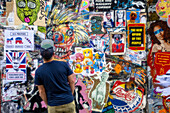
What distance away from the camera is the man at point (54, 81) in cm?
280

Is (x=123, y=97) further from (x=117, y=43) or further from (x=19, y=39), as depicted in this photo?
(x=19, y=39)

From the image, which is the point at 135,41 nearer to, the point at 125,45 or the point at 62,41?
the point at 125,45

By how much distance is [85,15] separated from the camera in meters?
4.25

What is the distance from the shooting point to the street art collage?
166 inches

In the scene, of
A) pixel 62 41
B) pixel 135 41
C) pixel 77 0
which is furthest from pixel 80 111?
pixel 77 0

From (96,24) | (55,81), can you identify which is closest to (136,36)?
(96,24)

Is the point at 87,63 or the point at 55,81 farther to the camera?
the point at 87,63

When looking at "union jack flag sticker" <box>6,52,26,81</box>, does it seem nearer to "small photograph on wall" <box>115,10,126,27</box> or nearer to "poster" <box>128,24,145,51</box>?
"small photograph on wall" <box>115,10,126,27</box>

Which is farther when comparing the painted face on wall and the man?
the painted face on wall

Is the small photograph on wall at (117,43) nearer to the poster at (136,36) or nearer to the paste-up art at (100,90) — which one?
the poster at (136,36)

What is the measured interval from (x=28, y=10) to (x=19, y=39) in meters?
0.65

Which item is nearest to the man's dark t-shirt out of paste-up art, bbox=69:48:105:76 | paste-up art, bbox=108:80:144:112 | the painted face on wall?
paste-up art, bbox=69:48:105:76

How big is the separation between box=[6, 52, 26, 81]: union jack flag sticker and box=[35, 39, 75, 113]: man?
152 centimetres

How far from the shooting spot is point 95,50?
4.28m
